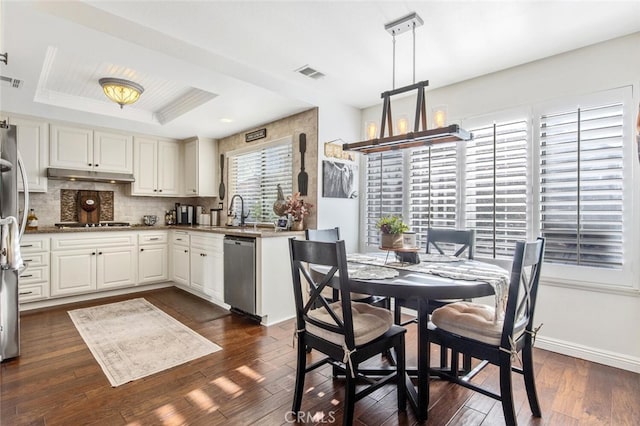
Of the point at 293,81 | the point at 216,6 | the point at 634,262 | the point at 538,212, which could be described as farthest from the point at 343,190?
the point at 634,262

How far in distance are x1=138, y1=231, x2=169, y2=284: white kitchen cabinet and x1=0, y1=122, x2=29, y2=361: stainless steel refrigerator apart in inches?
75.8

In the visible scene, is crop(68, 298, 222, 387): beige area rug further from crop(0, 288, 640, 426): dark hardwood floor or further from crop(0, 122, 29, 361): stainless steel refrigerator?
crop(0, 122, 29, 361): stainless steel refrigerator

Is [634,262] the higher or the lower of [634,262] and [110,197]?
the lower

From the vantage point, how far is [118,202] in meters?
4.84

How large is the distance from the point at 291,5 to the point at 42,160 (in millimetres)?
3767

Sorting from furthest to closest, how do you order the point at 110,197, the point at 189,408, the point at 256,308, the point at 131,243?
the point at 110,197
the point at 131,243
the point at 256,308
the point at 189,408

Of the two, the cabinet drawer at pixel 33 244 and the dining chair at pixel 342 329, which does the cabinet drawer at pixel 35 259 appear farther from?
the dining chair at pixel 342 329

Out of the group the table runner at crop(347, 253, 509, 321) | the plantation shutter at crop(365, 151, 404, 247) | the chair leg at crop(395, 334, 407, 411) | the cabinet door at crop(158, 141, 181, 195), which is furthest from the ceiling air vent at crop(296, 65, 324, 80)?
the cabinet door at crop(158, 141, 181, 195)

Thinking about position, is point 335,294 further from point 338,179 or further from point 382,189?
point 382,189

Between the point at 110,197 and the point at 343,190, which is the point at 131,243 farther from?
the point at 343,190

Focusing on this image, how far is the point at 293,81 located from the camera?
3.29 meters

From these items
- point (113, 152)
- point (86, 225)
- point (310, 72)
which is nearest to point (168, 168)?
point (113, 152)

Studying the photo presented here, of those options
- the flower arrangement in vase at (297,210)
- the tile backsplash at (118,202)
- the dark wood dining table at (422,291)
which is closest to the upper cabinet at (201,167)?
the tile backsplash at (118,202)

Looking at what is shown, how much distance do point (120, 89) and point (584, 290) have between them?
446 cm
